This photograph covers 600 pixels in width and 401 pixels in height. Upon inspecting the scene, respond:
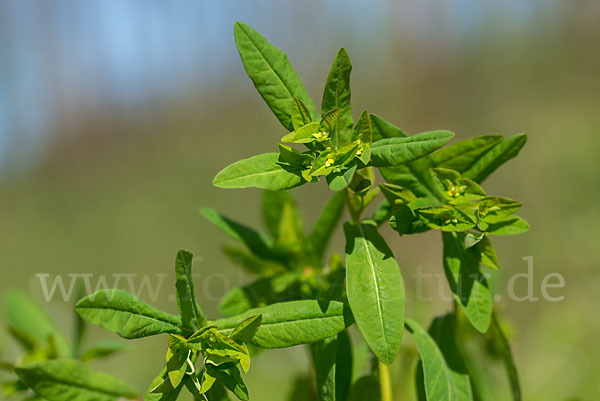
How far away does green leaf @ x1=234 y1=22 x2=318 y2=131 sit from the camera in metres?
0.75

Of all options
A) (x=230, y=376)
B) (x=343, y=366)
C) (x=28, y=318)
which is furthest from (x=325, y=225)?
(x=28, y=318)

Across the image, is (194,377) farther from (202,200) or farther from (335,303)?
(202,200)

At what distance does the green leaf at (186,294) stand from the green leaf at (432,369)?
0.97 ft

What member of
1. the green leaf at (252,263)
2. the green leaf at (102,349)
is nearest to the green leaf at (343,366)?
the green leaf at (252,263)

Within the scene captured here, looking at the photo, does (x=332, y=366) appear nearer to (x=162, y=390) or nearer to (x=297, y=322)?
(x=297, y=322)

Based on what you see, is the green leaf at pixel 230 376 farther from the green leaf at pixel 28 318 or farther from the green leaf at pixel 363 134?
the green leaf at pixel 28 318

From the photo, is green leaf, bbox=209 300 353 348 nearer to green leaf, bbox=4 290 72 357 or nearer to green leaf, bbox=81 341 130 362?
green leaf, bbox=81 341 130 362

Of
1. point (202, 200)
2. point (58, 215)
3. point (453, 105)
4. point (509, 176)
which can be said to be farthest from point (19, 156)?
point (509, 176)

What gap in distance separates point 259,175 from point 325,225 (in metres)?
0.31

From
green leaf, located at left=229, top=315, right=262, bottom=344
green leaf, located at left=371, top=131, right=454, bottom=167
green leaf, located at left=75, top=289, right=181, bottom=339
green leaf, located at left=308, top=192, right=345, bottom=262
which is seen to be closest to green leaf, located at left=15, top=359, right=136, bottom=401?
green leaf, located at left=75, top=289, right=181, bottom=339

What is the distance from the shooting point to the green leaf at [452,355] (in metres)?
0.80

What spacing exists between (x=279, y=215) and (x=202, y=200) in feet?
17.8

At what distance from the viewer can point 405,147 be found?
68 centimetres

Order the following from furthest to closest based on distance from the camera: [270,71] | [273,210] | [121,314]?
[273,210]
[270,71]
[121,314]
